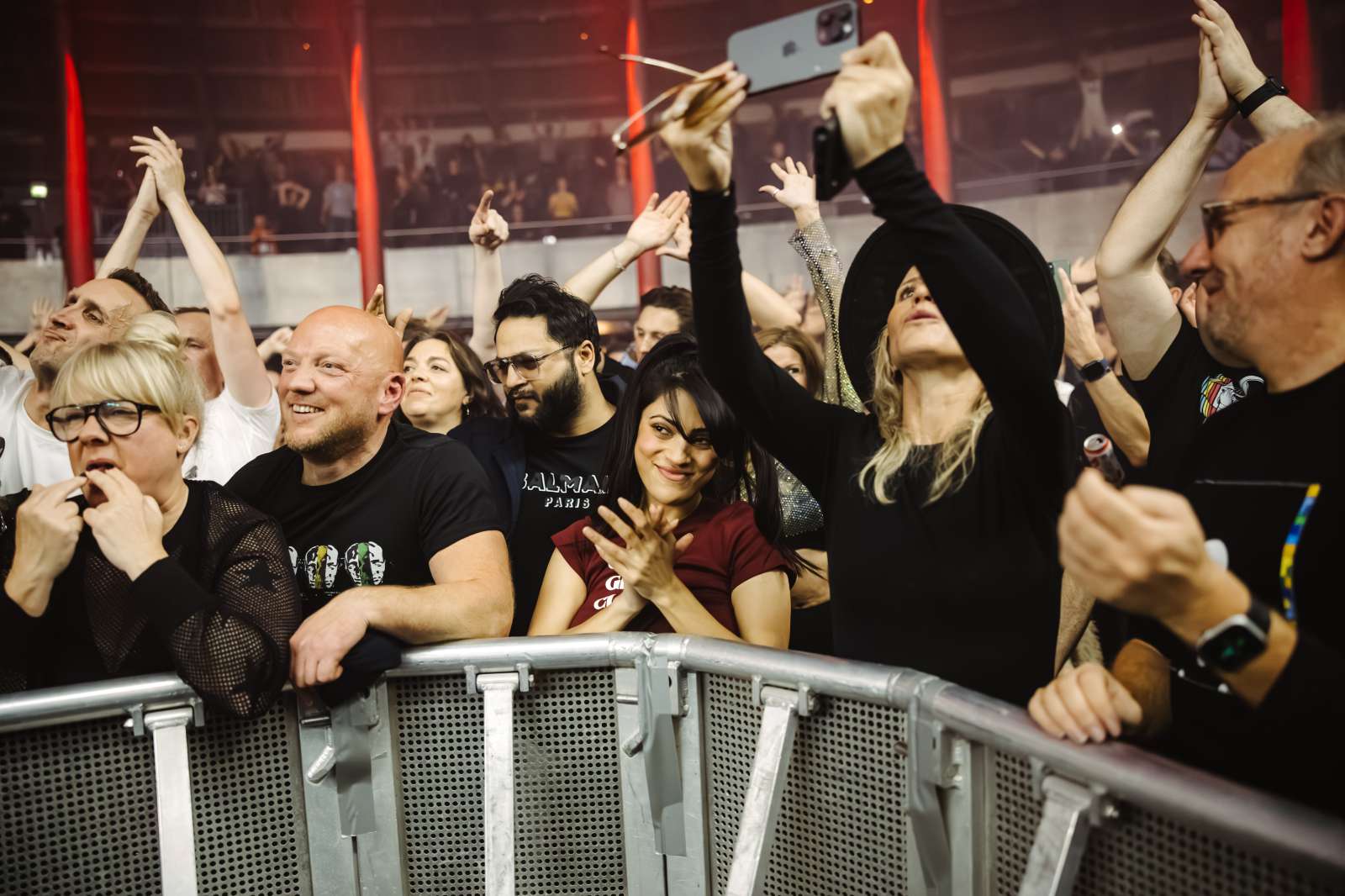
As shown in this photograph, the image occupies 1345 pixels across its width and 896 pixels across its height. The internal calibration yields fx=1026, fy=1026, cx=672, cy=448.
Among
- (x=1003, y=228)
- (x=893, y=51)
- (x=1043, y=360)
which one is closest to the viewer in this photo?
(x=893, y=51)

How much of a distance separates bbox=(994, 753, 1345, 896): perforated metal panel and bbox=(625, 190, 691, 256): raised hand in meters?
2.30

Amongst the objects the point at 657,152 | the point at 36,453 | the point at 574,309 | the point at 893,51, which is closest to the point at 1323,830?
the point at 893,51

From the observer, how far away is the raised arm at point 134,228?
11.0ft

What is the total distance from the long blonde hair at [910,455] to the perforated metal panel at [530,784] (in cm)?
52

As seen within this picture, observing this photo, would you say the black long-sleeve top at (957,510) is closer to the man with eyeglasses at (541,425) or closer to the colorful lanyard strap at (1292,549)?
the colorful lanyard strap at (1292,549)

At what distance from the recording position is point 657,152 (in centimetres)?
1319

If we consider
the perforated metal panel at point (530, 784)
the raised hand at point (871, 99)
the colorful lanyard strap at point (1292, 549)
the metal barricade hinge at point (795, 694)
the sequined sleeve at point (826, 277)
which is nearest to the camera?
the colorful lanyard strap at point (1292, 549)

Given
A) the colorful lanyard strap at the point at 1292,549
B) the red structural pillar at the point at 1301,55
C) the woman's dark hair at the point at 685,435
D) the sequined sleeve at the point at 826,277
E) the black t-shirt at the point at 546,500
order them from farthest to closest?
the red structural pillar at the point at 1301,55
the sequined sleeve at the point at 826,277
the black t-shirt at the point at 546,500
the woman's dark hair at the point at 685,435
the colorful lanyard strap at the point at 1292,549

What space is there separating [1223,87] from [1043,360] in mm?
1065

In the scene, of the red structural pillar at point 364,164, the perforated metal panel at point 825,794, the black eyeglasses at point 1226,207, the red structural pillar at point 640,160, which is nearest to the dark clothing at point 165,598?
the perforated metal panel at point 825,794

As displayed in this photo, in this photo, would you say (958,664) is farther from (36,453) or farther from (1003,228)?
(36,453)

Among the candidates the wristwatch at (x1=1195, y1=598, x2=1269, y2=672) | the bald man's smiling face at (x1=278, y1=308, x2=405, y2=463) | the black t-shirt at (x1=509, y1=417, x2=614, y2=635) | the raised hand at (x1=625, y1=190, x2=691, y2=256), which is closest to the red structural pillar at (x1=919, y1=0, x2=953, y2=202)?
the raised hand at (x1=625, y1=190, x2=691, y2=256)

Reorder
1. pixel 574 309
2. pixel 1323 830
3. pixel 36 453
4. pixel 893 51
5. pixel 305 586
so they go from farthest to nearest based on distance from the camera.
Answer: pixel 574 309 → pixel 36 453 → pixel 305 586 → pixel 893 51 → pixel 1323 830

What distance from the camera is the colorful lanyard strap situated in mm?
995
